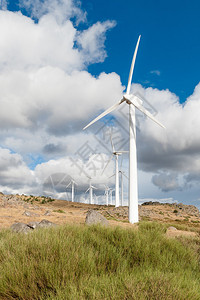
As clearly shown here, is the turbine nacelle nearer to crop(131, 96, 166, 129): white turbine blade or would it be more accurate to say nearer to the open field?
crop(131, 96, 166, 129): white turbine blade

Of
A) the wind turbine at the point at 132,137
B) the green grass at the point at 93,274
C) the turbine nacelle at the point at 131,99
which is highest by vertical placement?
the turbine nacelle at the point at 131,99

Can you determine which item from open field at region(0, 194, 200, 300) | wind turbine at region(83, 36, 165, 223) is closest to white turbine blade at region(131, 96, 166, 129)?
wind turbine at region(83, 36, 165, 223)

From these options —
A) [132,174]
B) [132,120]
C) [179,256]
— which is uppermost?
[132,120]

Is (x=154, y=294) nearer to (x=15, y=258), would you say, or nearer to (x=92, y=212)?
(x=15, y=258)

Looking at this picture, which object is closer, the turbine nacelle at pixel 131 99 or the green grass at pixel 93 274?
the green grass at pixel 93 274

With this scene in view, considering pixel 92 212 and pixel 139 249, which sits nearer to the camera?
pixel 139 249

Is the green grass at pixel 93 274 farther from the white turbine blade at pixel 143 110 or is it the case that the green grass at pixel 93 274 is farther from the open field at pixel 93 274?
the white turbine blade at pixel 143 110

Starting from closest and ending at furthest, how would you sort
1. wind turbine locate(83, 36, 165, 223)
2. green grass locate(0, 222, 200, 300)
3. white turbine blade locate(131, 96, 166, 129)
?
green grass locate(0, 222, 200, 300) < wind turbine locate(83, 36, 165, 223) < white turbine blade locate(131, 96, 166, 129)

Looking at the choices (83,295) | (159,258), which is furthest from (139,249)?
(83,295)

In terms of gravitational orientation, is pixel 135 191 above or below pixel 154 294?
above

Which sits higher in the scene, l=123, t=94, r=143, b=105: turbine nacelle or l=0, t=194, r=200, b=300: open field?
l=123, t=94, r=143, b=105: turbine nacelle

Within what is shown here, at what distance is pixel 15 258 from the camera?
708cm

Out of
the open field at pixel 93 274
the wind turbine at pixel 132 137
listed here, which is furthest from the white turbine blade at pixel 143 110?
the open field at pixel 93 274

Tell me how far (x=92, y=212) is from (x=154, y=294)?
54.1 feet
